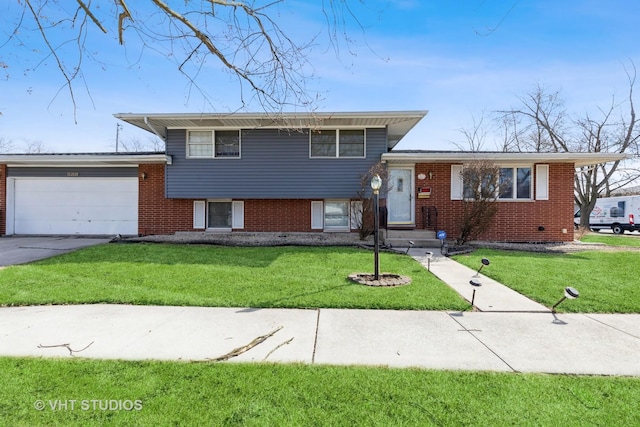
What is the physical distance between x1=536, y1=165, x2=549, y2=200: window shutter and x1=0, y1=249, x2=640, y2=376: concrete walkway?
27.1 ft

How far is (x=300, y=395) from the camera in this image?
2389 millimetres

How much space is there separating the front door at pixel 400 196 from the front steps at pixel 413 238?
1060mm

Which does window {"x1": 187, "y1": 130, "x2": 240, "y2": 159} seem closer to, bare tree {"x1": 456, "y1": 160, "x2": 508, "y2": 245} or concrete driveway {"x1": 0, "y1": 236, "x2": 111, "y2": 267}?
concrete driveway {"x1": 0, "y1": 236, "x2": 111, "y2": 267}

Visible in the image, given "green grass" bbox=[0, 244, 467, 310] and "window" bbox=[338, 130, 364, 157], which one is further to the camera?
"window" bbox=[338, 130, 364, 157]

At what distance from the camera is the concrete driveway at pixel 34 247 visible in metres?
7.76

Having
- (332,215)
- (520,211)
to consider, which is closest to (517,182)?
(520,211)

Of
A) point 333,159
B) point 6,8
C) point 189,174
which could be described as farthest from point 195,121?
point 6,8

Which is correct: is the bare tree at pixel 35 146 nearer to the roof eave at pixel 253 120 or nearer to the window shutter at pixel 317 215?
the roof eave at pixel 253 120

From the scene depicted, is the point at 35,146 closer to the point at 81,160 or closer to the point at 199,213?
the point at 81,160

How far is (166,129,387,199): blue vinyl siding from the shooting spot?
11.3 m

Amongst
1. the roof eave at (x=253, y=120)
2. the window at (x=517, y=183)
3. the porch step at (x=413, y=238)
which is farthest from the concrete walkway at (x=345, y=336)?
the window at (x=517, y=183)

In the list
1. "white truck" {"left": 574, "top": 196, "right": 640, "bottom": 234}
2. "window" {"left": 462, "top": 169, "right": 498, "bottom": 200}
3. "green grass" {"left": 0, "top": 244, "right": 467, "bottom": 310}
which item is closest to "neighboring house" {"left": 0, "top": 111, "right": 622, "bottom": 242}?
"window" {"left": 462, "top": 169, "right": 498, "bottom": 200}

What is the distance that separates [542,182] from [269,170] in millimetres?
9803

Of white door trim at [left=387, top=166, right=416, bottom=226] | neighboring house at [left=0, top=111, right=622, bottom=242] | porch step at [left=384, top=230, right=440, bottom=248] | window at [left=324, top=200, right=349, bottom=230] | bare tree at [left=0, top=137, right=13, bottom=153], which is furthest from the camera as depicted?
bare tree at [left=0, top=137, right=13, bottom=153]
